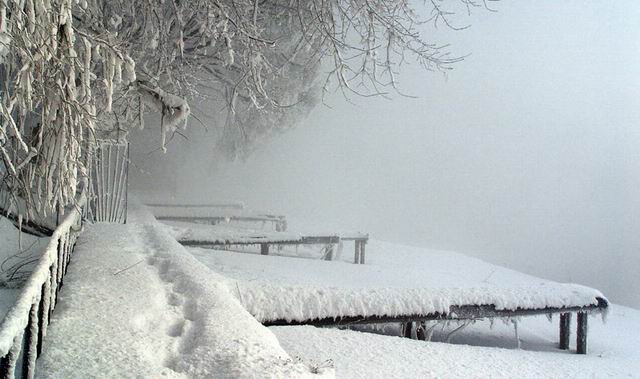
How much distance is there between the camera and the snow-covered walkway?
6.93 feet

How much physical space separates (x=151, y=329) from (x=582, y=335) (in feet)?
17.7

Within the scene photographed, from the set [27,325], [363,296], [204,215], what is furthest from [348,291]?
[204,215]

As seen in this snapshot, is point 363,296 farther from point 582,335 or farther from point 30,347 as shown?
point 30,347

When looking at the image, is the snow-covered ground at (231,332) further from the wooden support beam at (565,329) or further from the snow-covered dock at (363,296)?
the wooden support beam at (565,329)

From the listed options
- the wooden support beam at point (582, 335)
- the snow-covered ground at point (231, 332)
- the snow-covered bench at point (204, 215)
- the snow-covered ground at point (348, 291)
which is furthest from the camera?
the snow-covered bench at point (204, 215)

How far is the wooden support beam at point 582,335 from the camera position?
19.4 ft

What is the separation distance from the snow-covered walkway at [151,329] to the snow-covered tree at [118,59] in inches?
26.2

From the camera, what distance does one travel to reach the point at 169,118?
175 inches

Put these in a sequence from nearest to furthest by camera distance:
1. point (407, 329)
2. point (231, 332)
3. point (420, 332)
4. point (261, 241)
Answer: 1. point (231, 332)
2. point (407, 329)
3. point (420, 332)
4. point (261, 241)

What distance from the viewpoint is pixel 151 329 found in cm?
271

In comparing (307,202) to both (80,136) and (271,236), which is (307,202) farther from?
(80,136)

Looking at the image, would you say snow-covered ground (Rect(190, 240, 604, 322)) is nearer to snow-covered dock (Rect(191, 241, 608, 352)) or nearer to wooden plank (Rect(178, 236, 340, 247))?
snow-covered dock (Rect(191, 241, 608, 352))

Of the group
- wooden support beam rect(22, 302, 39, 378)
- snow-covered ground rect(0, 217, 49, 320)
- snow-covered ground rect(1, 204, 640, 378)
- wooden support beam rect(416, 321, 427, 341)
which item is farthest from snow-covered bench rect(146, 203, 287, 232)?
wooden support beam rect(22, 302, 39, 378)

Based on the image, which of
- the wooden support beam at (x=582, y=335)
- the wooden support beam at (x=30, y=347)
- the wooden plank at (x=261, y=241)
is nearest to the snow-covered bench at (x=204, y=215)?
the wooden plank at (x=261, y=241)
